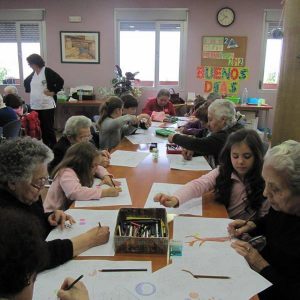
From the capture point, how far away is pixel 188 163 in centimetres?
258

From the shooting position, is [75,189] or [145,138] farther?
[145,138]

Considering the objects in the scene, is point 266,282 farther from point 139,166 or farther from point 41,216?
point 139,166

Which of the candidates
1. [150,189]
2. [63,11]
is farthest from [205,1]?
[150,189]

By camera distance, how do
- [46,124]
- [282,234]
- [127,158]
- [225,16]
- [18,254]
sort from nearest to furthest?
[18,254] → [282,234] → [127,158] → [46,124] → [225,16]

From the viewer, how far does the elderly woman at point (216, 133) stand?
8.36 ft

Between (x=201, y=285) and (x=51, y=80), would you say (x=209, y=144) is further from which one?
(x=51, y=80)

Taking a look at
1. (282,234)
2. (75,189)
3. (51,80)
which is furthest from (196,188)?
(51,80)

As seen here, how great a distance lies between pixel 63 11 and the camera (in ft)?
21.8

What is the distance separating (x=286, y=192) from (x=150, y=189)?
0.87m

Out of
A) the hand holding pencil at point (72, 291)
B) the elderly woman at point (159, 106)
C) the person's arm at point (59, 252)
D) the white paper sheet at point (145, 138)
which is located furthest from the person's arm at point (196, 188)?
the elderly woman at point (159, 106)

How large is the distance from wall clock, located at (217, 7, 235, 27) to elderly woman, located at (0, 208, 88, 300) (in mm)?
6601

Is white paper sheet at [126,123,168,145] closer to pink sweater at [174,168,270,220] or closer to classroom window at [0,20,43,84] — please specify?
pink sweater at [174,168,270,220]

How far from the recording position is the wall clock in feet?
21.1

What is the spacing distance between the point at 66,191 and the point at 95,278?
767 millimetres
